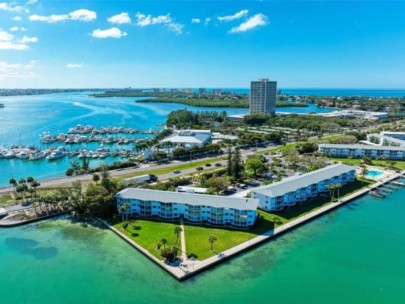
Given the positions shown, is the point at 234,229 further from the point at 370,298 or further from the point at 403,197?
the point at 403,197

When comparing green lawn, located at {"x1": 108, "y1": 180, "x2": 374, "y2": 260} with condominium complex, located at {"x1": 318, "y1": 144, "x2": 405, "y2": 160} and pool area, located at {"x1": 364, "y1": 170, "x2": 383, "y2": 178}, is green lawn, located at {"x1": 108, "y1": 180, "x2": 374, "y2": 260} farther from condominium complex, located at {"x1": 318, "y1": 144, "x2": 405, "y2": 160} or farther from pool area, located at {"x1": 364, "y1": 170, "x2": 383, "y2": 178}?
condominium complex, located at {"x1": 318, "y1": 144, "x2": 405, "y2": 160}

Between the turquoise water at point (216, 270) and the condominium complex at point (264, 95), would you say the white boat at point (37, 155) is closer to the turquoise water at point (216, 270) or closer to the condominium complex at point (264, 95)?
the turquoise water at point (216, 270)

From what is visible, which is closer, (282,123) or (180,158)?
(180,158)

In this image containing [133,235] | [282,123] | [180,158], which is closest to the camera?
[133,235]

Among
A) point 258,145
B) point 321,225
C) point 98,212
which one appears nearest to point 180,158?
point 258,145

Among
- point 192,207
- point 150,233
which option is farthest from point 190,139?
point 150,233

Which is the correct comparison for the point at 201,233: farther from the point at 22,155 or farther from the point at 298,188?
the point at 22,155

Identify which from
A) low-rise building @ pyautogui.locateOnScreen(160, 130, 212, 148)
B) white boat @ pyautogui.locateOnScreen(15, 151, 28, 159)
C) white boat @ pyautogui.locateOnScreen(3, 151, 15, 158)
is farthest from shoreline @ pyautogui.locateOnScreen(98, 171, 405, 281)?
white boat @ pyautogui.locateOnScreen(3, 151, 15, 158)
